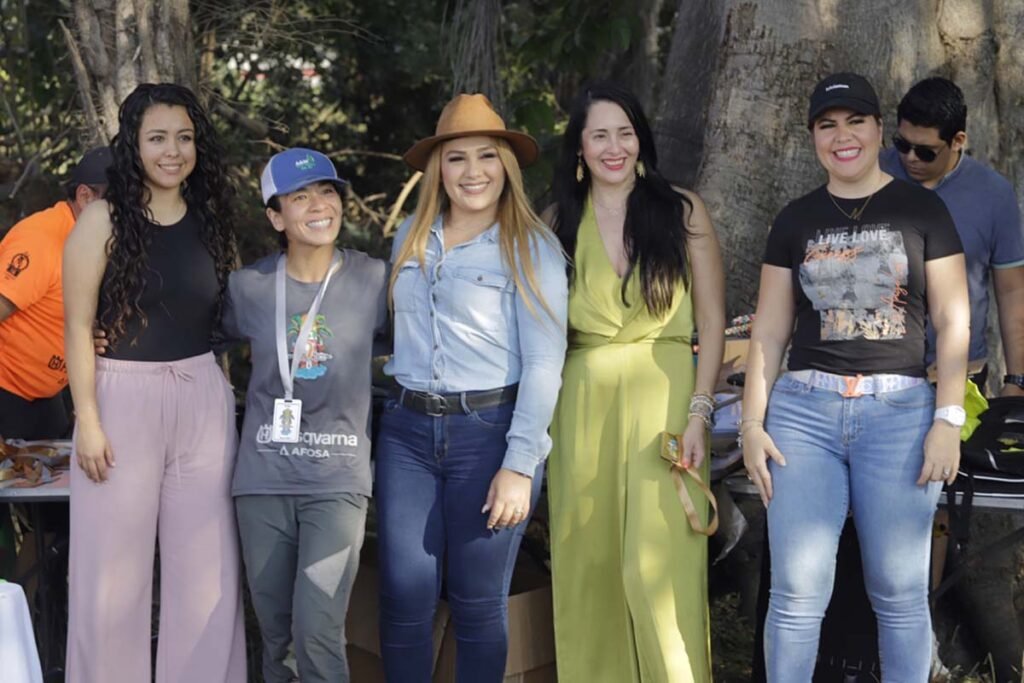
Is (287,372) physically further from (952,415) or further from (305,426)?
(952,415)

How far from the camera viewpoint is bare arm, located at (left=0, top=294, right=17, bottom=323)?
442cm

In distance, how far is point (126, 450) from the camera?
12.2ft

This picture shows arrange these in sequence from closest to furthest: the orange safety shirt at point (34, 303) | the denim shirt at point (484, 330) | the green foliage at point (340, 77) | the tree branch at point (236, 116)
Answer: the denim shirt at point (484, 330)
the orange safety shirt at point (34, 303)
the tree branch at point (236, 116)
the green foliage at point (340, 77)

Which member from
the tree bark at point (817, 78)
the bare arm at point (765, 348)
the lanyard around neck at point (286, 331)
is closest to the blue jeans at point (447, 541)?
the lanyard around neck at point (286, 331)

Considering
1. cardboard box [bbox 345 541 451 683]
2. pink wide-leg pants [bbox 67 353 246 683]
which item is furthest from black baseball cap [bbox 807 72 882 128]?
cardboard box [bbox 345 541 451 683]

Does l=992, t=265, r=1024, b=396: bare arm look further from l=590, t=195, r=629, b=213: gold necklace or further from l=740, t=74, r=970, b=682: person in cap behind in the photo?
l=590, t=195, r=629, b=213: gold necklace

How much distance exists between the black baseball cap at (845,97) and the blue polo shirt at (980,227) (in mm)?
799

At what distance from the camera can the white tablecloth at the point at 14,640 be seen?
2602 mm

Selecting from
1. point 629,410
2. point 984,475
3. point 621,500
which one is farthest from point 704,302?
point 984,475

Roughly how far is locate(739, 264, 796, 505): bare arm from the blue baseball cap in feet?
4.29

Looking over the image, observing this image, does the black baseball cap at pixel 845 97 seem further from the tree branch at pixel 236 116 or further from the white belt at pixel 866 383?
the tree branch at pixel 236 116

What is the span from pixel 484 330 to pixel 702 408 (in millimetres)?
681

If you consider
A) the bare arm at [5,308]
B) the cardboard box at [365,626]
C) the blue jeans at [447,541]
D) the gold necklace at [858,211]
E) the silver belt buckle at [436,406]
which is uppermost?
the gold necklace at [858,211]

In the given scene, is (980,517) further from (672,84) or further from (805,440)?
(672,84)
